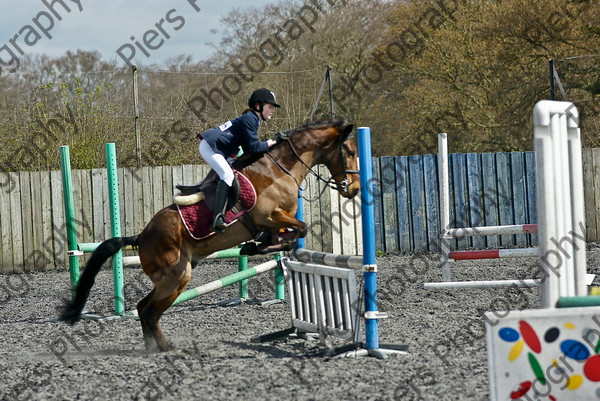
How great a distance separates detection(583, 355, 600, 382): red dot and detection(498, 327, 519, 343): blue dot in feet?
1.24

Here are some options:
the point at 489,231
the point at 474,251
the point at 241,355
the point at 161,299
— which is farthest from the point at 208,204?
the point at 489,231

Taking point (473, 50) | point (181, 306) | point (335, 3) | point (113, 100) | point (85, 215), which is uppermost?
point (335, 3)

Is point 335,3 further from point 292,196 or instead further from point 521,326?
point 521,326

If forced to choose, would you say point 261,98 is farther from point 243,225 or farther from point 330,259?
point 330,259

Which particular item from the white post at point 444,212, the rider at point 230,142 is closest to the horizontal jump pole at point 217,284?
the rider at point 230,142

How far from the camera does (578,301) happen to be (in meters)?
3.32

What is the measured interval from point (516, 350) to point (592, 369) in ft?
1.29

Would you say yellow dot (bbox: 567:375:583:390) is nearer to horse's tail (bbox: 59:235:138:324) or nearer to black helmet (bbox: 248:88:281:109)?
black helmet (bbox: 248:88:281:109)

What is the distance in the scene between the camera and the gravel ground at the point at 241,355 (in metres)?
4.20

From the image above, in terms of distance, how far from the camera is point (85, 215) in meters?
12.3

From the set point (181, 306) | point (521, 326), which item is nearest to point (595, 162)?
point (181, 306)

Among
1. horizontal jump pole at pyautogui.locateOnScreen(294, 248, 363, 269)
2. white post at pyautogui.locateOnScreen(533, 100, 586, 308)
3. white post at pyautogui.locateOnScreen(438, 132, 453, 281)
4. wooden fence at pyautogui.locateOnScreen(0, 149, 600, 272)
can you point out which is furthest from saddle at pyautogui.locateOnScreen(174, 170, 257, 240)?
wooden fence at pyautogui.locateOnScreen(0, 149, 600, 272)

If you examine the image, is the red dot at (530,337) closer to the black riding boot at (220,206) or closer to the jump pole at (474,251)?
the black riding boot at (220,206)

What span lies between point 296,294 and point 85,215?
7109 millimetres
